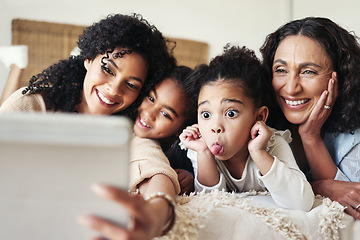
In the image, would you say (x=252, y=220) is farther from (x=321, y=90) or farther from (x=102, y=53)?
(x=102, y=53)

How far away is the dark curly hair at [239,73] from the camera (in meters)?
1.13

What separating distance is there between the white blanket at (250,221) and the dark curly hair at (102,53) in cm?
57

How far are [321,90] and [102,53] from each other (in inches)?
29.2

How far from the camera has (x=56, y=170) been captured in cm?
50

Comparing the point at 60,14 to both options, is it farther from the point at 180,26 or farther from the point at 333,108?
the point at 333,108

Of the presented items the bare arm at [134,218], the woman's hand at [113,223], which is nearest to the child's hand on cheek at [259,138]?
the bare arm at [134,218]

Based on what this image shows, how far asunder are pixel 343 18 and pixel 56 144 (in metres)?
3.05

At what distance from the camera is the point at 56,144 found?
1.60 ft

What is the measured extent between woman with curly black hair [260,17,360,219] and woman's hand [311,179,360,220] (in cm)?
1

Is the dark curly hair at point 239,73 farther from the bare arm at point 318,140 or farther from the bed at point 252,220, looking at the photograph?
the bed at point 252,220

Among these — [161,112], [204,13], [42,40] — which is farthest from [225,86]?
[204,13]

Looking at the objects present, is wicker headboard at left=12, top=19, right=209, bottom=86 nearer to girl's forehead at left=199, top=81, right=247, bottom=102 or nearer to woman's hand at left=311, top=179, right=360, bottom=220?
girl's forehead at left=199, top=81, right=247, bottom=102

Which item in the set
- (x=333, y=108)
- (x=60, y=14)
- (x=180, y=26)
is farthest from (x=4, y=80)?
(x=333, y=108)

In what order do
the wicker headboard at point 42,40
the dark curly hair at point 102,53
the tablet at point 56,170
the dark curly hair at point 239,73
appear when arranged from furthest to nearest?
the wicker headboard at point 42,40 → the dark curly hair at point 102,53 → the dark curly hair at point 239,73 → the tablet at point 56,170
